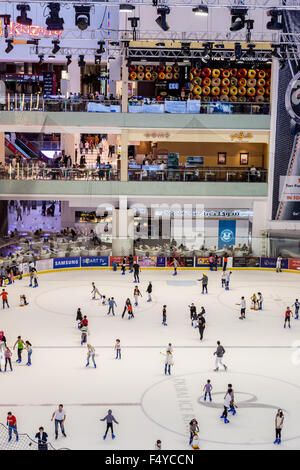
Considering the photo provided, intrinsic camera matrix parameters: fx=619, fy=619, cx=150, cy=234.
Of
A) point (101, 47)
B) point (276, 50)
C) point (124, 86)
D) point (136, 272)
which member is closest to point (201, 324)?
point (136, 272)

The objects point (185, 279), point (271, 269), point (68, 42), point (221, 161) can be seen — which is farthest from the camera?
point (221, 161)

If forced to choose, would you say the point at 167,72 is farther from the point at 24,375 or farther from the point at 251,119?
the point at 24,375

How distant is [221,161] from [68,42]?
13.6 metres

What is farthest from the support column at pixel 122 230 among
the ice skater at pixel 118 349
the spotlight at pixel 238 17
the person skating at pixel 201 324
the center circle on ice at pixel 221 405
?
the center circle on ice at pixel 221 405

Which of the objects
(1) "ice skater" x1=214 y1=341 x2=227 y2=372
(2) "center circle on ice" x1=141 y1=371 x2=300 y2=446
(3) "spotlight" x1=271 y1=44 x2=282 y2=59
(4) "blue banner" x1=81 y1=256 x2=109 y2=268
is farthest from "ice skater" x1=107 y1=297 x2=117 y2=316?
(3) "spotlight" x1=271 y1=44 x2=282 y2=59

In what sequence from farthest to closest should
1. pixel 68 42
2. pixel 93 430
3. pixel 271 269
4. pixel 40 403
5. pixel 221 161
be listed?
pixel 221 161 → pixel 68 42 → pixel 271 269 → pixel 40 403 → pixel 93 430

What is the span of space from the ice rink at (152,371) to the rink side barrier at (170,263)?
4.87 metres

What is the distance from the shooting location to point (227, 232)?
140 ft

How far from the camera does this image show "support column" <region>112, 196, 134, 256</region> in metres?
40.1

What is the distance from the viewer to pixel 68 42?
41.5 m

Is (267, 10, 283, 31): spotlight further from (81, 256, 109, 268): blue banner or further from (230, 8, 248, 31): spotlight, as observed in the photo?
(81, 256, 109, 268): blue banner

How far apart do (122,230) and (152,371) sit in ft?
68.6

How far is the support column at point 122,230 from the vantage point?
4006cm
